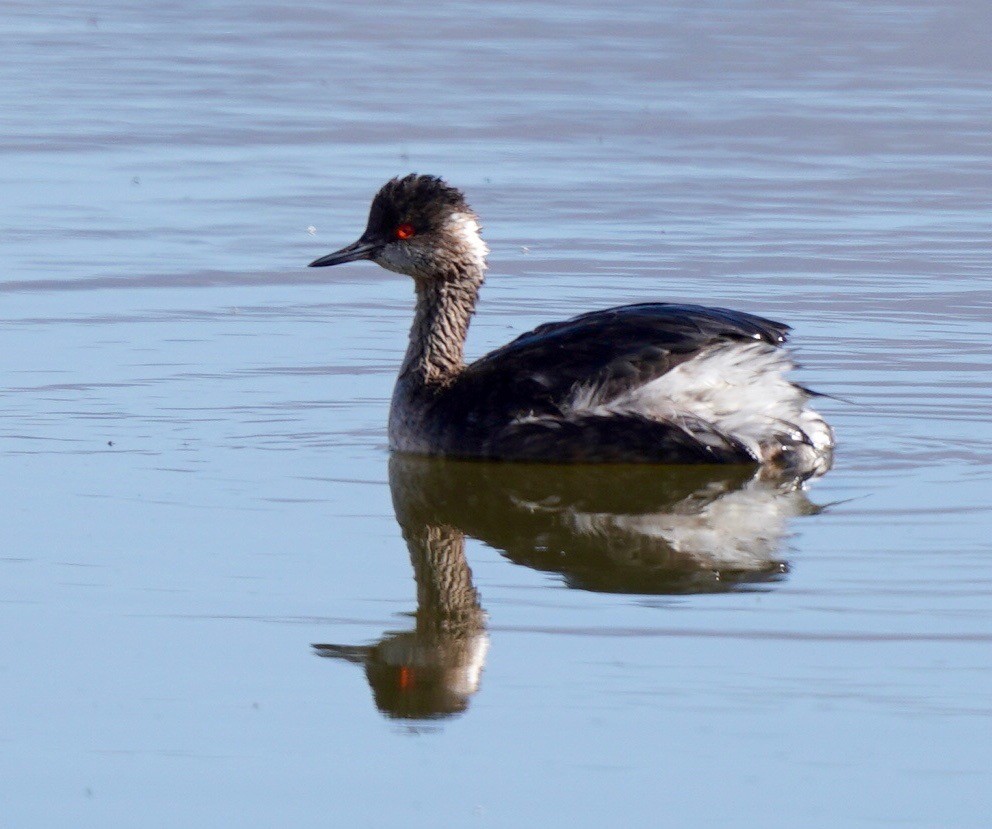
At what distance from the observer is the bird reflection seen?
615 cm

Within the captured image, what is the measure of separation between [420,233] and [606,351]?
1.30 metres

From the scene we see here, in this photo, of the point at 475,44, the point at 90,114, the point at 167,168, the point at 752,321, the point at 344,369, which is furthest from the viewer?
the point at 475,44

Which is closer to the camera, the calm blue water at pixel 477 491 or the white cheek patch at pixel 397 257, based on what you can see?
the calm blue water at pixel 477 491

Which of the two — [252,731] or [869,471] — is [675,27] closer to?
[869,471]

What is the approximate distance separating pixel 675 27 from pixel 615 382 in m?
13.3

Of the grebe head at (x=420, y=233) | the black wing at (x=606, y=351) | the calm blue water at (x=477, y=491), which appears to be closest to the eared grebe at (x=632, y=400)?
the black wing at (x=606, y=351)

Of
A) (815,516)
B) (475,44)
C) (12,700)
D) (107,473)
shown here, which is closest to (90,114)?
(475,44)

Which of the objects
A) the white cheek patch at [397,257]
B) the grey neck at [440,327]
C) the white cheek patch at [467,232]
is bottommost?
the grey neck at [440,327]

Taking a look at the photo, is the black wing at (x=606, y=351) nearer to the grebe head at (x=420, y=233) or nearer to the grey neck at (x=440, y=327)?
the grey neck at (x=440, y=327)

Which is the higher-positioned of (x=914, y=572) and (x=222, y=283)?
(x=914, y=572)

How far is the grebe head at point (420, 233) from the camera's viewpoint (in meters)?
9.27

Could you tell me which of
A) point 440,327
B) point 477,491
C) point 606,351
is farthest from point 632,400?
point 440,327

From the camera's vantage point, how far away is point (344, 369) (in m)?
10.0

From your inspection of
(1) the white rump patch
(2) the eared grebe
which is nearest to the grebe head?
(2) the eared grebe
